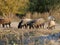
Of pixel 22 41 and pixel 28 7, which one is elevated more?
pixel 22 41

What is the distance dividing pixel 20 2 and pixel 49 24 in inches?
560

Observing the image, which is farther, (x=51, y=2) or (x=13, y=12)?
(x=51, y=2)

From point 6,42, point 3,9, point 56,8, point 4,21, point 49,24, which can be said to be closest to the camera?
point 6,42

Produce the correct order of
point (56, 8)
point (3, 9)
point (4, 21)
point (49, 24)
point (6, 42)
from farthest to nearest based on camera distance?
point (56, 8), point (3, 9), point (4, 21), point (49, 24), point (6, 42)

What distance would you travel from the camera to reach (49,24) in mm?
23031

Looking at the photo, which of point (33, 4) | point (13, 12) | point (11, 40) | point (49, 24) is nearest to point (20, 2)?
point (13, 12)

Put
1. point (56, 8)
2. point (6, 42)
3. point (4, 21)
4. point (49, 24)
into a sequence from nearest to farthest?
point (6, 42), point (49, 24), point (4, 21), point (56, 8)

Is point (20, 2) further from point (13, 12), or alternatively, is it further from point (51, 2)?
point (51, 2)

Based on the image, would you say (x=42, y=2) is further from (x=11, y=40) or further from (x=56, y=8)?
(x=11, y=40)

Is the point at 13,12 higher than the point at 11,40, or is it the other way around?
the point at 11,40

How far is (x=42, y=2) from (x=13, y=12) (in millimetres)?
5514

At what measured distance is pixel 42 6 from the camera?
39875 millimetres

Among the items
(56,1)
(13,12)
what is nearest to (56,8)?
(56,1)

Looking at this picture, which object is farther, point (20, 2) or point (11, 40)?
point (20, 2)
